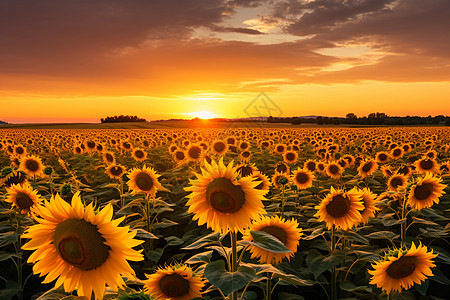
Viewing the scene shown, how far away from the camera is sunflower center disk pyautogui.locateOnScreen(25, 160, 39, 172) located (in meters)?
8.73

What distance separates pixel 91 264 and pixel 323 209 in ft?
10.7

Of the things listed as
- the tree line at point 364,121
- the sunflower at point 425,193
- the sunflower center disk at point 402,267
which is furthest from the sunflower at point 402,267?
the tree line at point 364,121

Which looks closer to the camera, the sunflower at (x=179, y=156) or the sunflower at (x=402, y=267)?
the sunflower at (x=402, y=267)

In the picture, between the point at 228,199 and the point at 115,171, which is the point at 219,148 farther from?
the point at 228,199

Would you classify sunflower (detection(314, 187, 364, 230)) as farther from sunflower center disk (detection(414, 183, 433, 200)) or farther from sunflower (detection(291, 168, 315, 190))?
sunflower (detection(291, 168, 315, 190))

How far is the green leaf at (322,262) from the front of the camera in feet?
13.3

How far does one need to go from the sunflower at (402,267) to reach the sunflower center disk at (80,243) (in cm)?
253

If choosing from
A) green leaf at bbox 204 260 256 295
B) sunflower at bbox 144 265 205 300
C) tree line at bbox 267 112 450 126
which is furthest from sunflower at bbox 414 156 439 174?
tree line at bbox 267 112 450 126

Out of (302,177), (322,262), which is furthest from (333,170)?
(322,262)

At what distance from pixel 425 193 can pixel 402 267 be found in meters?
2.06

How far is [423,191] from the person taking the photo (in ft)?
16.7

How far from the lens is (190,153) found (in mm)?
11469

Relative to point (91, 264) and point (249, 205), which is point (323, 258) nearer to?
point (249, 205)

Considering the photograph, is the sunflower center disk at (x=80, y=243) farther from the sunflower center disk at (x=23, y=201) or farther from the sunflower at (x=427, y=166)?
the sunflower at (x=427, y=166)
